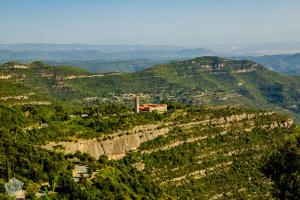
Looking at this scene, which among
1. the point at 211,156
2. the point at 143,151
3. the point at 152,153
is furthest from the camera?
the point at 211,156

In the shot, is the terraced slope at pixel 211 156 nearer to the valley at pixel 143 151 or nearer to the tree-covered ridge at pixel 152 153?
the tree-covered ridge at pixel 152 153

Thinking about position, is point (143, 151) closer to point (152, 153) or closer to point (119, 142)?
point (152, 153)

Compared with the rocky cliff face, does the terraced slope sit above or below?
below

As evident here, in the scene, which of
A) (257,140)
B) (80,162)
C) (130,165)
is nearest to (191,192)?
(130,165)

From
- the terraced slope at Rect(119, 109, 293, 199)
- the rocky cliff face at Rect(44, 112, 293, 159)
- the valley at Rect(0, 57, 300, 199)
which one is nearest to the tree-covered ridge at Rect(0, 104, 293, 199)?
the terraced slope at Rect(119, 109, 293, 199)

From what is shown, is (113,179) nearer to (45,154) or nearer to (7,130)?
(45,154)

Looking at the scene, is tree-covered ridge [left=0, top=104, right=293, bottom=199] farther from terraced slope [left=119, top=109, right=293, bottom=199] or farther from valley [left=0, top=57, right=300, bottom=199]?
valley [left=0, top=57, right=300, bottom=199]

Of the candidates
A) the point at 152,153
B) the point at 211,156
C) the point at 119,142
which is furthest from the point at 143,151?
the point at 211,156

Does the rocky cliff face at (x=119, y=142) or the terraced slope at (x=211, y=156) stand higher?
the rocky cliff face at (x=119, y=142)

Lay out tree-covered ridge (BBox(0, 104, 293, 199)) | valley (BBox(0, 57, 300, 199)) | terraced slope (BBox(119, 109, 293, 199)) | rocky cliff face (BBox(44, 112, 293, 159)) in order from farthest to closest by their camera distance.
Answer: terraced slope (BBox(119, 109, 293, 199)), rocky cliff face (BBox(44, 112, 293, 159)), valley (BBox(0, 57, 300, 199)), tree-covered ridge (BBox(0, 104, 293, 199))

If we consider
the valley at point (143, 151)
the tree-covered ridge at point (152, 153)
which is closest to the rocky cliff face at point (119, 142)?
the valley at point (143, 151)

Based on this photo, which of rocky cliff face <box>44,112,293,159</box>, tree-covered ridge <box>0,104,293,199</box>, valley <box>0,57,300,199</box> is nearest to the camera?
tree-covered ridge <box>0,104,293,199</box>
